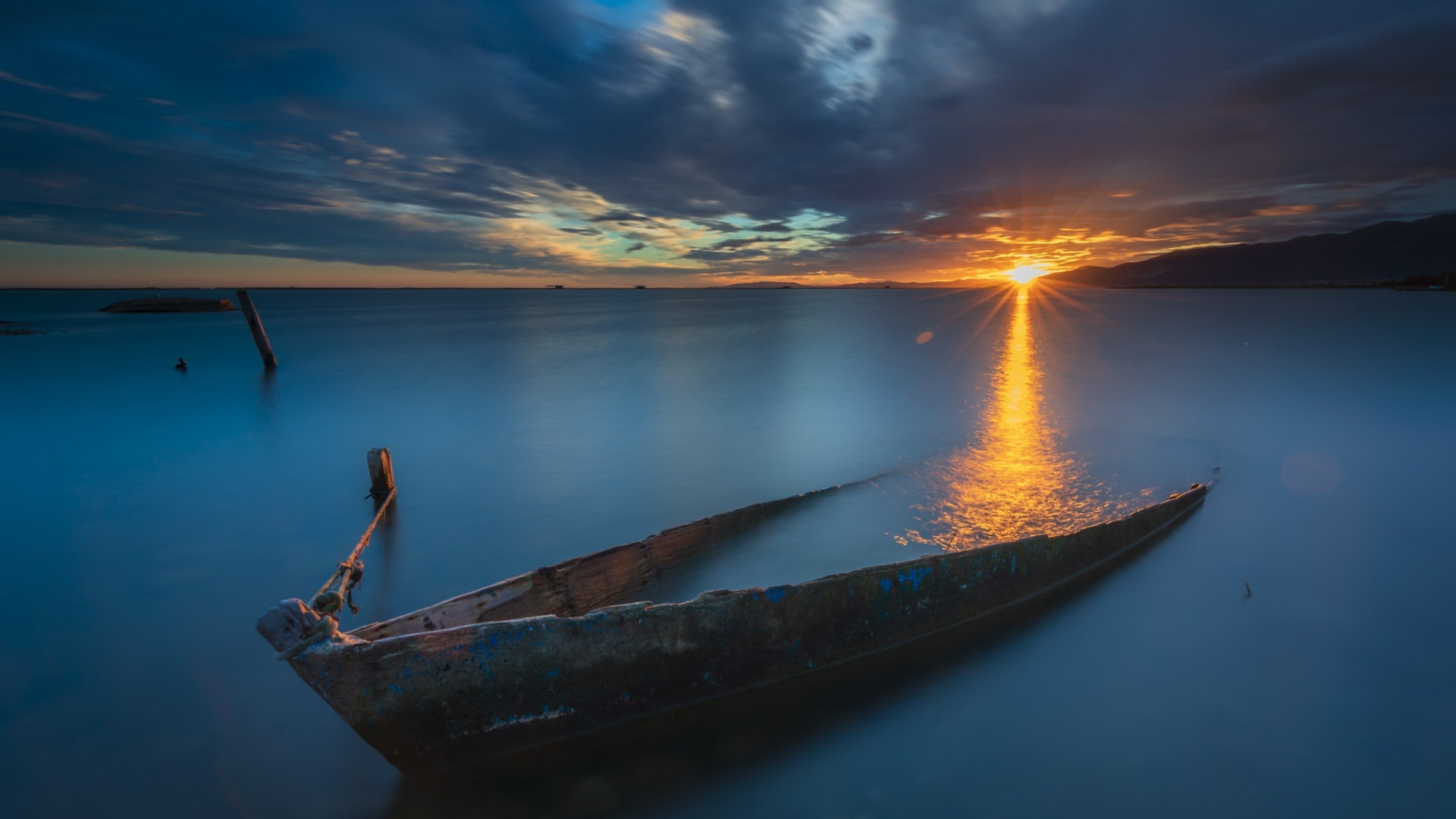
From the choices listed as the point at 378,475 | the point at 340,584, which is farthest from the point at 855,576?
the point at 378,475

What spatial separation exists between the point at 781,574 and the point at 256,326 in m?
26.8

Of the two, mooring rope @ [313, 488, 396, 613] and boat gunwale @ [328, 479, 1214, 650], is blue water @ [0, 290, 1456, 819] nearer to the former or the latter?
boat gunwale @ [328, 479, 1214, 650]

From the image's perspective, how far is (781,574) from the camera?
720cm

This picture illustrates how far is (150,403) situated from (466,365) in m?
11.1

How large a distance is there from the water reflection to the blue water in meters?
0.48

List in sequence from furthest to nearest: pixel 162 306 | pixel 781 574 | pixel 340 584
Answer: pixel 162 306 < pixel 781 574 < pixel 340 584

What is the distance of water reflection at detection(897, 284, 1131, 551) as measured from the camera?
8523 mm

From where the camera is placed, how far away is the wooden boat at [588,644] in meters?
3.76

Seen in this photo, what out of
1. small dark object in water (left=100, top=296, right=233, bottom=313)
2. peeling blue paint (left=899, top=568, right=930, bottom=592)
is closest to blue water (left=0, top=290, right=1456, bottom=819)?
peeling blue paint (left=899, top=568, right=930, bottom=592)

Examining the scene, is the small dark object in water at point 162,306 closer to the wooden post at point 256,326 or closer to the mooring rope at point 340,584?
the wooden post at point 256,326

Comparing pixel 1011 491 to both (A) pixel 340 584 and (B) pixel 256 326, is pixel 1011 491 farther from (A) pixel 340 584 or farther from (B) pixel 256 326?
(B) pixel 256 326

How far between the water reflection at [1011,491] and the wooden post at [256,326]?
83.4ft

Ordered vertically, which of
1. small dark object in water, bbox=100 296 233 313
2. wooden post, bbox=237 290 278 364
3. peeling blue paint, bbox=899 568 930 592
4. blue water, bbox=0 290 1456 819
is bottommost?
blue water, bbox=0 290 1456 819

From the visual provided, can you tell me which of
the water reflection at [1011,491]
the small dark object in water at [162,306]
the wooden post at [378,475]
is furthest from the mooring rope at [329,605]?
the small dark object in water at [162,306]
